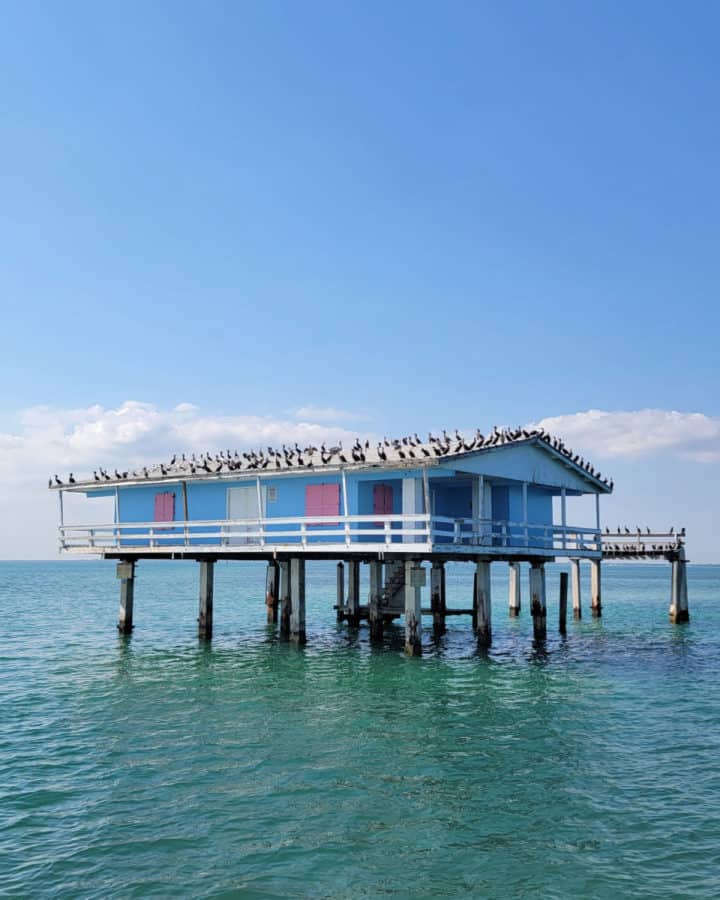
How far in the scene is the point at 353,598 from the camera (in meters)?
42.1

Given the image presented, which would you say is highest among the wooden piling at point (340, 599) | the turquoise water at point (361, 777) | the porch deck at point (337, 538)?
the porch deck at point (337, 538)

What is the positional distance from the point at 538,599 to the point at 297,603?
9.81 meters

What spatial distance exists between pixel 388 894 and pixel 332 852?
1.54 m

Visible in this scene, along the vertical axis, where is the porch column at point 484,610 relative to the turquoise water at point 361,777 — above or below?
above

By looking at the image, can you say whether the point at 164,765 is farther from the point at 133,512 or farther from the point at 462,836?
the point at 133,512

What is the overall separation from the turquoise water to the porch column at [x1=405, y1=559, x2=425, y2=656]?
778 millimetres

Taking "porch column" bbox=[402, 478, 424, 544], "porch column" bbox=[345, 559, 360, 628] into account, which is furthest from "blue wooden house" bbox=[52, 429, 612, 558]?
"porch column" bbox=[345, 559, 360, 628]

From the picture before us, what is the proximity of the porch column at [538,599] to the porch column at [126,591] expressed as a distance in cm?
1637

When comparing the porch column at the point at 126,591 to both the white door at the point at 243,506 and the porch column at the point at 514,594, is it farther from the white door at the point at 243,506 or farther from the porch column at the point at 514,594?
the porch column at the point at 514,594

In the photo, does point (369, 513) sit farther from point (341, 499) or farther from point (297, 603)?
point (297, 603)

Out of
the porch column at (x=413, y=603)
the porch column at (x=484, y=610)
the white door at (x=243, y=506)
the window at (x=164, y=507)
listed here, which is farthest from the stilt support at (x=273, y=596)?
the porch column at (x=413, y=603)

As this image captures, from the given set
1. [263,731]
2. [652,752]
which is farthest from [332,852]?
[652,752]

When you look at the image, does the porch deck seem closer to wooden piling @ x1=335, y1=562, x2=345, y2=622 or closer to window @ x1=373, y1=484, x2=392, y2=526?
window @ x1=373, y1=484, x2=392, y2=526

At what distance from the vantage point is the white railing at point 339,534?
27.6 meters
